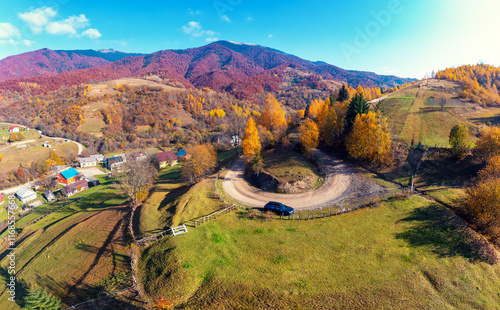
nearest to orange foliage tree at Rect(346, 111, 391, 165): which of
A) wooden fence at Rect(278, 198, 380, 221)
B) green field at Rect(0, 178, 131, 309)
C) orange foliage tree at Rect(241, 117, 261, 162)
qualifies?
wooden fence at Rect(278, 198, 380, 221)

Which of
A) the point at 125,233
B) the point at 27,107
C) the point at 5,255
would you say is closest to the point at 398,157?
the point at 125,233

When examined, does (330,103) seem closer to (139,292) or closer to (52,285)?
(139,292)

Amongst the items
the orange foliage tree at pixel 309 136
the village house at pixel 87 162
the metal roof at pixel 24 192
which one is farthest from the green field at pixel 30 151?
the orange foliage tree at pixel 309 136

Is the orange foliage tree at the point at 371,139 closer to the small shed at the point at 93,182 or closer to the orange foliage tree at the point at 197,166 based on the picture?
the orange foliage tree at the point at 197,166

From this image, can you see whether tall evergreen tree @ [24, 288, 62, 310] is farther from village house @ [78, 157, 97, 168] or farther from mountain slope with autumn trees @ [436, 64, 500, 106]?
village house @ [78, 157, 97, 168]

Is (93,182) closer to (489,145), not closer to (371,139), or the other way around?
(371,139)

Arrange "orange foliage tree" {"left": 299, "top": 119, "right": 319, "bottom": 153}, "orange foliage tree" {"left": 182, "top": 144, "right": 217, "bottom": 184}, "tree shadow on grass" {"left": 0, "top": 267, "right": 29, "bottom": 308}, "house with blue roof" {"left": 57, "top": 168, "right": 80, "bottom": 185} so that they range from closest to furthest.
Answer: "tree shadow on grass" {"left": 0, "top": 267, "right": 29, "bottom": 308}, "orange foliage tree" {"left": 182, "top": 144, "right": 217, "bottom": 184}, "orange foliage tree" {"left": 299, "top": 119, "right": 319, "bottom": 153}, "house with blue roof" {"left": 57, "top": 168, "right": 80, "bottom": 185}

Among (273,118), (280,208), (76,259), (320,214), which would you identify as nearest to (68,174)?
(76,259)

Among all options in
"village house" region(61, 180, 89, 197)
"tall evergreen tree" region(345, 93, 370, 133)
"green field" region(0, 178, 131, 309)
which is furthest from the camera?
"village house" region(61, 180, 89, 197)

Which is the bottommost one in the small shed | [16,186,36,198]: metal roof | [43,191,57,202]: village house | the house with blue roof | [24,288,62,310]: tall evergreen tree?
[43,191,57,202]: village house
